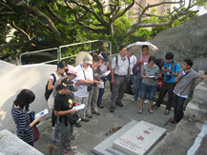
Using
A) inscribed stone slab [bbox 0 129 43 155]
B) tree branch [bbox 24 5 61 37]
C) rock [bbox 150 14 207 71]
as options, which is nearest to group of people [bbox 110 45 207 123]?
rock [bbox 150 14 207 71]

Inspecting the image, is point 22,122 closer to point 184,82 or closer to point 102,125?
point 102,125

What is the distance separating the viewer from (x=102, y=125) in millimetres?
5121

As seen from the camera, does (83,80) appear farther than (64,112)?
Yes

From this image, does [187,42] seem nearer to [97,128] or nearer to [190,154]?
[97,128]

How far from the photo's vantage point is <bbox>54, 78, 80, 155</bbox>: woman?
3436 mm

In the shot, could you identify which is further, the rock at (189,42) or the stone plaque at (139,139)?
the rock at (189,42)

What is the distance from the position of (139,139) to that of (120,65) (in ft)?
7.18

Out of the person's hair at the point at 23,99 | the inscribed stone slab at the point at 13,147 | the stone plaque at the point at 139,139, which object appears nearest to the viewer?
the inscribed stone slab at the point at 13,147

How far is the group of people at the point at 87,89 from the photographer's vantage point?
333 cm

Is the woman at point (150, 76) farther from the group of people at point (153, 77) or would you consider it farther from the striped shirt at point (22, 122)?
the striped shirt at point (22, 122)

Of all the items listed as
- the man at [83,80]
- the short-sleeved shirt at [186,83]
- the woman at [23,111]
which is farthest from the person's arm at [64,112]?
the short-sleeved shirt at [186,83]

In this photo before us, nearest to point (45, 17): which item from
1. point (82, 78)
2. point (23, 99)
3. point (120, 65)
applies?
point (120, 65)

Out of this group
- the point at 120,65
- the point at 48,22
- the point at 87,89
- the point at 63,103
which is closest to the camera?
the point at 63,103

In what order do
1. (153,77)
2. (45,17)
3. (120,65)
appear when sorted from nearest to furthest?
(153,77)
(120,65)
(45,17)
